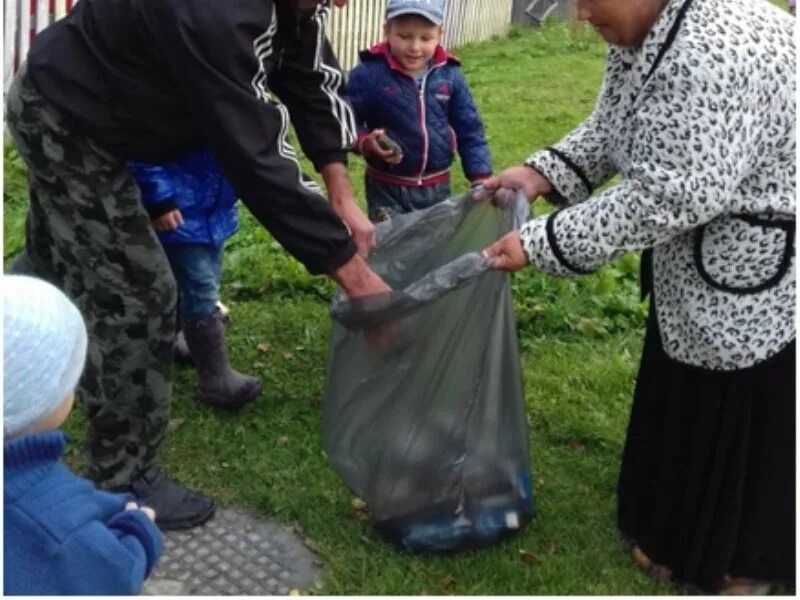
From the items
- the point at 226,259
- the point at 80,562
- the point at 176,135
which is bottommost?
the point at 226,259

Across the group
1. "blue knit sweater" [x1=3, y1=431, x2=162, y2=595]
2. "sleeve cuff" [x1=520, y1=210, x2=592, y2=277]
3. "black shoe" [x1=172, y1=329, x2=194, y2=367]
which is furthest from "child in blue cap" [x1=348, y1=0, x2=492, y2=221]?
"blue knit sweater" [x1=3, y1=431, x2=162, y2=595]

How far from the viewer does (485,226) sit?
329cm

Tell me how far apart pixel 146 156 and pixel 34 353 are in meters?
1.06

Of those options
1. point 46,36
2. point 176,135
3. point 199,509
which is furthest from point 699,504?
point 46,36

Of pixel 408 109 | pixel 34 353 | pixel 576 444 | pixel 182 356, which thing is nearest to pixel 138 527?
pixel 34 353

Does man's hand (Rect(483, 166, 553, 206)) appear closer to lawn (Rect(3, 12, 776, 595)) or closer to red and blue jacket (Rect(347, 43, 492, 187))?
lawn (Rect(3, 12, 776, 595))

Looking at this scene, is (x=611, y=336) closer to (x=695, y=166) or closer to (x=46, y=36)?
(x=695, y=166)

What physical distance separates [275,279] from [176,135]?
2140mm

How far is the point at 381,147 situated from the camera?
14.7ft

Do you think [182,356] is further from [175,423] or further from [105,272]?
[105,272]

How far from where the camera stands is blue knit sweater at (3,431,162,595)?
6.61ft

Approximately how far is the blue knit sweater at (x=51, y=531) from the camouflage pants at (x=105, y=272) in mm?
1008

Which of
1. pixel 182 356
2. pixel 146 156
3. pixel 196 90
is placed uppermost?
pixel 196 90

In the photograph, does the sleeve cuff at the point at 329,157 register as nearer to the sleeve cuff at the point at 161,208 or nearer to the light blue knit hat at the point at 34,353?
the sleeve cuff at the point at 161,208
